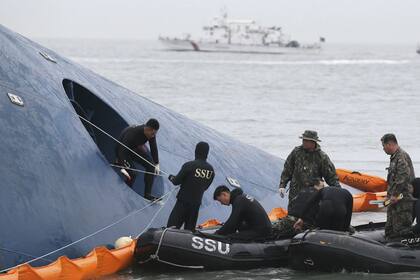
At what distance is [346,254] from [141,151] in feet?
11.5

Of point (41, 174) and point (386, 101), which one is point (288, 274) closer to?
point (41, 174)

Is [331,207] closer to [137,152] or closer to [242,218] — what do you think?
A: [242,218]

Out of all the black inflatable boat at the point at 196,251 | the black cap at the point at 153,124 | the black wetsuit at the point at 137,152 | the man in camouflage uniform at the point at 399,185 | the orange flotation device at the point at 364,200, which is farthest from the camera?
the orange flotation device at the point at 364,200

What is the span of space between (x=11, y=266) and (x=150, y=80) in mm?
60466

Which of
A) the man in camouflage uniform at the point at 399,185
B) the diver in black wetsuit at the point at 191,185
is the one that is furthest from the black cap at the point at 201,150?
the man in camouflage uniform at the point at 399,185

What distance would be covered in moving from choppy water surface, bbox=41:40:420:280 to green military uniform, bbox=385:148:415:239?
2.57 ft

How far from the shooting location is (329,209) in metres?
14.0

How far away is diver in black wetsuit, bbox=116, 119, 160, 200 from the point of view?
14.6 meters

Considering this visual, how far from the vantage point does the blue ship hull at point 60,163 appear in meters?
12.8

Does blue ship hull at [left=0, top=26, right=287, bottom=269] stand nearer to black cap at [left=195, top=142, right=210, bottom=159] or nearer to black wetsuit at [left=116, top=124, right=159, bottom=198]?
black wetsuit at [left=116, top=124, right=159, bottom=198]

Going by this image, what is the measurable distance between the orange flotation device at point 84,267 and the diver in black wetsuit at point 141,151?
1.55 m

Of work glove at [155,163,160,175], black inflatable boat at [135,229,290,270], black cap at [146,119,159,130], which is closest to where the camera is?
black inflatable boat at [135,229,290,270]

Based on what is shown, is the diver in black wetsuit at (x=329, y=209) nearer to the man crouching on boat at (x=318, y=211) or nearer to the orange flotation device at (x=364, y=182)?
the man crouching on boat at (x=318, y=211)

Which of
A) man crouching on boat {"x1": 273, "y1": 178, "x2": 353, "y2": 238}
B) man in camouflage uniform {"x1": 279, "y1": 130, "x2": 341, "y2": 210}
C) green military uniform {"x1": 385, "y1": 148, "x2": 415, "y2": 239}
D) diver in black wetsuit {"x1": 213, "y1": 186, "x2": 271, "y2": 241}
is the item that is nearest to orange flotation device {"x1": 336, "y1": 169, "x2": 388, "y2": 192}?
man in camouflage uniform {"x1": 279, "y1": 130, "x2": 341, "y2": 210}
